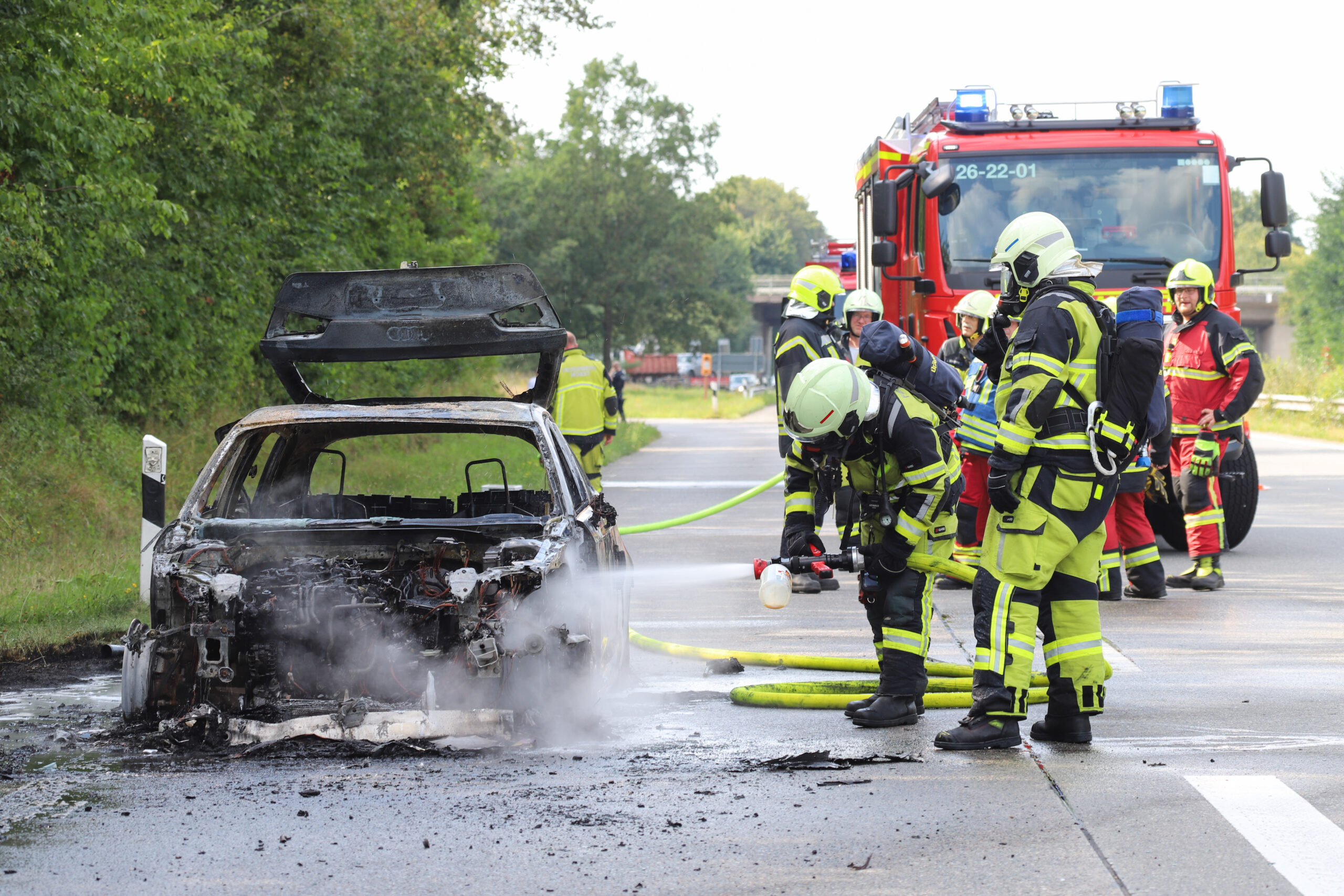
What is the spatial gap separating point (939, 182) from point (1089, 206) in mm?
1371

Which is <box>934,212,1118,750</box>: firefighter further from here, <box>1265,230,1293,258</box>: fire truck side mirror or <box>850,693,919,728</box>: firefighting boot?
<box>1265,230,1293,258</box>: fire truck side mirror

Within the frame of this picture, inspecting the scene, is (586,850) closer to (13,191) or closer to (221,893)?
(221,893)

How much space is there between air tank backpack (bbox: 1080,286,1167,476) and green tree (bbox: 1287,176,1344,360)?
52.3 m

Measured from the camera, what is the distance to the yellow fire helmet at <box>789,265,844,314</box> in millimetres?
9453

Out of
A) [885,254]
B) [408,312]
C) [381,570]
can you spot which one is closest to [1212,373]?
[885,254]

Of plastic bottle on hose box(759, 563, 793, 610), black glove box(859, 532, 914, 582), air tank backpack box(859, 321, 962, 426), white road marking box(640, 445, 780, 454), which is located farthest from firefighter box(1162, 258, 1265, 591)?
white road marking box(640, 445, 780, 454)

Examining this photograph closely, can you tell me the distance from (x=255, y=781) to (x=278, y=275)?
44.8ft

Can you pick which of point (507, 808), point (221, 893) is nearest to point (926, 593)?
point (507, 808)

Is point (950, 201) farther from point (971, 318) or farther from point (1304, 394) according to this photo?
point (1304, 394)

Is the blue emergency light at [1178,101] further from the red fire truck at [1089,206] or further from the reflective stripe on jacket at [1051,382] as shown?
the reflective stripe on jacket at [1051,382]

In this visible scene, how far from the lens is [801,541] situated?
6.32 meters

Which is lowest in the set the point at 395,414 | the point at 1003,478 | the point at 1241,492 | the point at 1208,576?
the point at 1208,576

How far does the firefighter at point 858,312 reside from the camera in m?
11.2

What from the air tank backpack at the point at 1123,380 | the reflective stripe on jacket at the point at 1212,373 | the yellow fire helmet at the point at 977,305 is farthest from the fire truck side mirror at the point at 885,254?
the air tank backpack at the point at 1123,380
